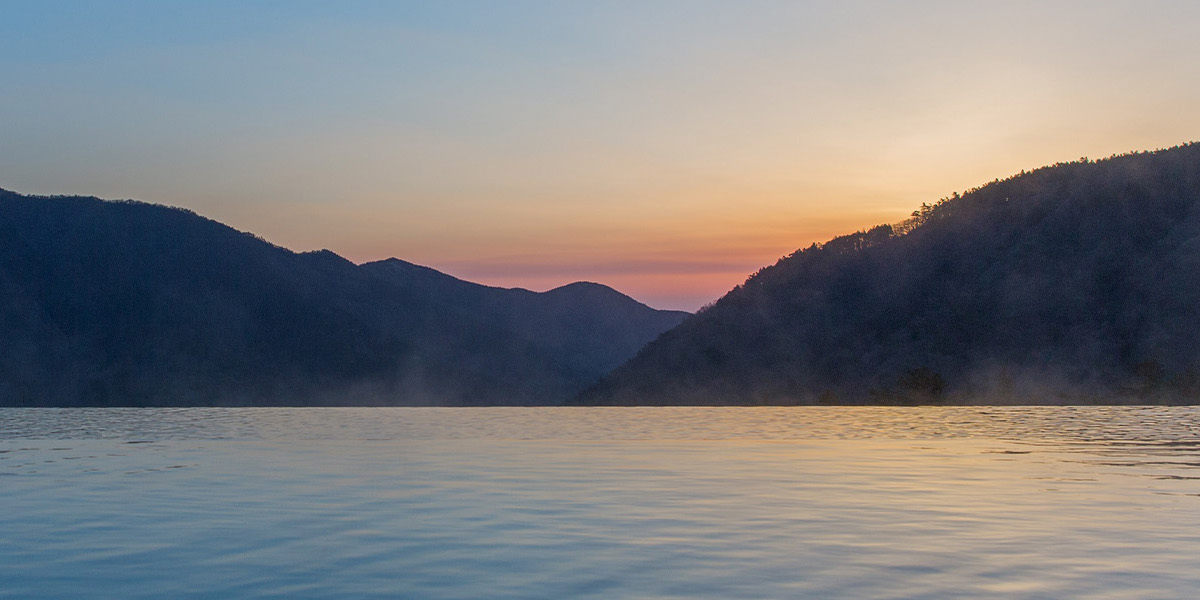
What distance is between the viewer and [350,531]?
23.5m

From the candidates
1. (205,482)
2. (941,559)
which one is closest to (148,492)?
(205,482)

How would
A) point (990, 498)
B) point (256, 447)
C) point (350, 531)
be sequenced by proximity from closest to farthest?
point (350, 531) < point (990, 498) < point (256, 447)

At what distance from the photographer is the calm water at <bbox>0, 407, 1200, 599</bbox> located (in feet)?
58.1

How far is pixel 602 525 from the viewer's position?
81.0ft

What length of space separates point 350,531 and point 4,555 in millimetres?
6068

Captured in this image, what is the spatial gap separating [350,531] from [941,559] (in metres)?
11.1

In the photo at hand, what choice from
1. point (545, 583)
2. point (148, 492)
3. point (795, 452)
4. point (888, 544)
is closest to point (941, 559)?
point (888, 544)

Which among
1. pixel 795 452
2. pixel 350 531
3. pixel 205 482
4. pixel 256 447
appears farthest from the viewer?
pixel 256 447

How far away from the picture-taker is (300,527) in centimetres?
2423

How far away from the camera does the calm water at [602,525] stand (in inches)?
698

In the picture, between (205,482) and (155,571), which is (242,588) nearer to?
(155,571)

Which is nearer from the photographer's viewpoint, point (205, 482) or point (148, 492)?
point (148, 492)

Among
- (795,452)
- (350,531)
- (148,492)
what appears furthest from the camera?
(795,452)

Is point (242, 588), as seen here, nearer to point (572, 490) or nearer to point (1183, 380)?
point (572, 490)
